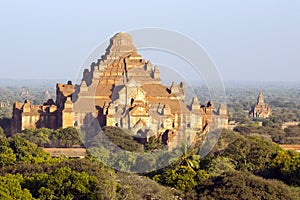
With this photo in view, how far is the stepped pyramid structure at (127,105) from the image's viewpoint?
46469 mm

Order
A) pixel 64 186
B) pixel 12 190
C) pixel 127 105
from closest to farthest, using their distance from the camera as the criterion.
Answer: pixel 12 190 < pixel 64 186 < pixel 127 105

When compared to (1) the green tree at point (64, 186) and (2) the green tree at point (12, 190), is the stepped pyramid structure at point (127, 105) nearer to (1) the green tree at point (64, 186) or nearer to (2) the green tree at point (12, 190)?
(1) the green tree at point (64, 186)

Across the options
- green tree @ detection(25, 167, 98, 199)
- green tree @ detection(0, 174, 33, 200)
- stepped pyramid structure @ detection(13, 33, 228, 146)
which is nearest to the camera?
green tree @ detection(0, 174, 33, 200)

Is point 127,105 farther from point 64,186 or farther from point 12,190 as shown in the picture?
point 12,190

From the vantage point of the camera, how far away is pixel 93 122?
4806 centimetres

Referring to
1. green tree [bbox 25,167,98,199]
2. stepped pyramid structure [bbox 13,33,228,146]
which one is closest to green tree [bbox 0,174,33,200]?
green tree [bbox 25,167,98,199]

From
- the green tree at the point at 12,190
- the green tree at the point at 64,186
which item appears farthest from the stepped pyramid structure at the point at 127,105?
the green tree at the point at 12,190

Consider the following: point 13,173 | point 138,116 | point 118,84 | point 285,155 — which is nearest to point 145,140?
point 138,116

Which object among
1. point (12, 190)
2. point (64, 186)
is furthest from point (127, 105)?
point (12, 190)

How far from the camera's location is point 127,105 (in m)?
48.0

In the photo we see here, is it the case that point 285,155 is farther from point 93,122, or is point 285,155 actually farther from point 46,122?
point 46,122

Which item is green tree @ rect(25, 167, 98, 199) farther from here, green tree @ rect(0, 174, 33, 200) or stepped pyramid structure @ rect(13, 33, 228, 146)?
stepped pyramid structure @ rect(13, 33, 228, 146)

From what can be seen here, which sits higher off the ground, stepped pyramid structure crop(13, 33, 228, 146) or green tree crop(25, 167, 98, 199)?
stepped pyramid structure crop(13, 33, 228, 146)

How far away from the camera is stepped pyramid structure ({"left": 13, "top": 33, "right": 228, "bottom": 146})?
46469 mm
